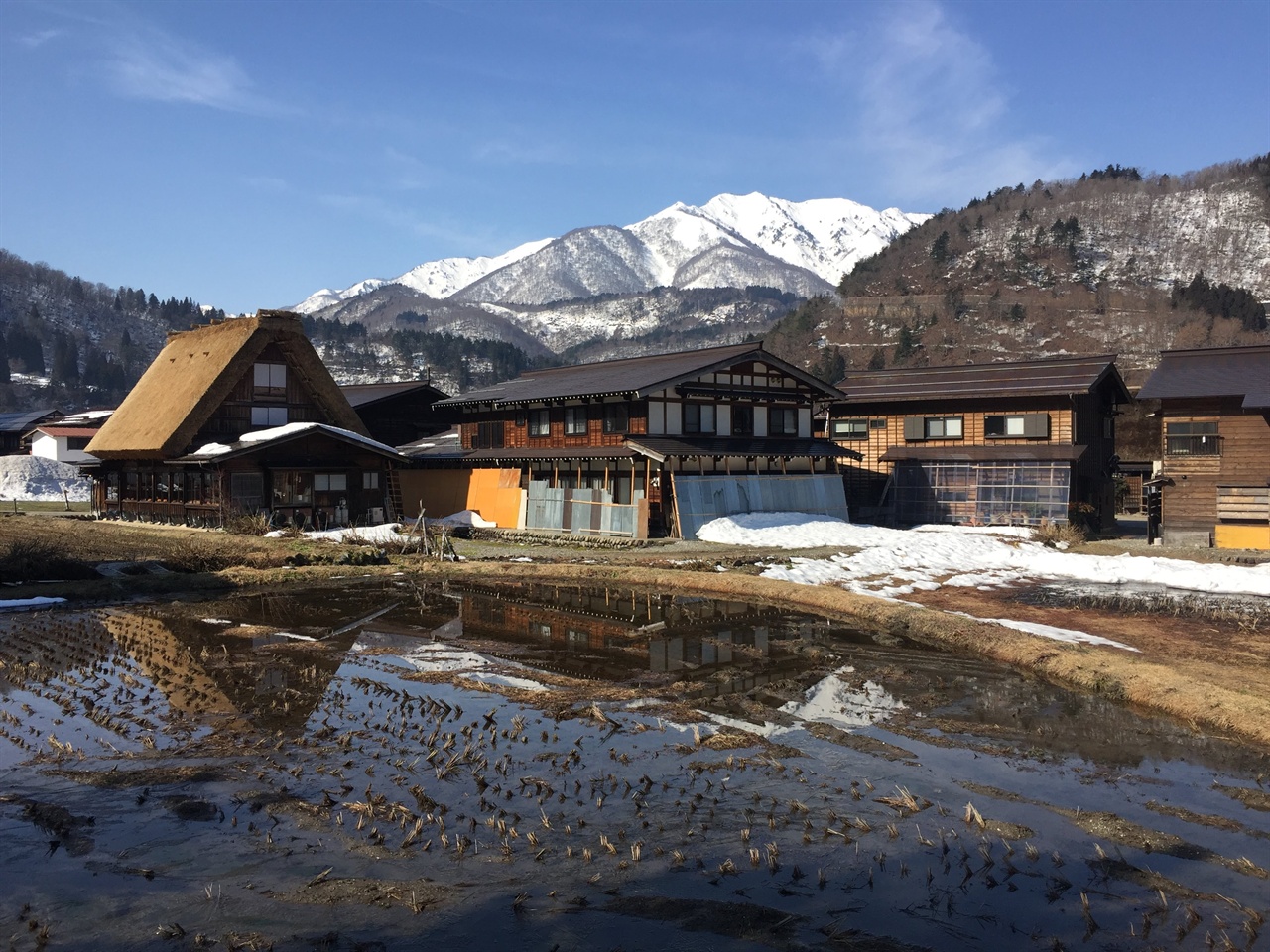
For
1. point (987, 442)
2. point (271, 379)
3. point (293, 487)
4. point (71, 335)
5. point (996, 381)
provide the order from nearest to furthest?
point (293, 487), point (987, 442), point (996, 381), point (271, 379), point (71, 335)

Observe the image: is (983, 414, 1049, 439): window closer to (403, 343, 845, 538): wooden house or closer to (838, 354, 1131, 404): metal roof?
(838, 354, 1131, 404): metal roof

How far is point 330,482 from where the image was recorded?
3338 centimetres

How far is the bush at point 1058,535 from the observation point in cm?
2772

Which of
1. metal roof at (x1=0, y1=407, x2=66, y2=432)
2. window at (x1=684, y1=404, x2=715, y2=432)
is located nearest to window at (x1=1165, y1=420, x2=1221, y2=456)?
window at (x1=684, y1=404, x2=715, y2=432)

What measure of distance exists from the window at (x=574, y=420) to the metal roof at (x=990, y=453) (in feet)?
40.1

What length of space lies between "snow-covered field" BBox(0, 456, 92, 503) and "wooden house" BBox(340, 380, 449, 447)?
19.7 m

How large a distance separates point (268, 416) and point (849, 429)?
23.2 meters

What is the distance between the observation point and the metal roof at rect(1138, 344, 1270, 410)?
26688 millimetres

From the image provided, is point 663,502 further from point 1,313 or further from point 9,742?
point 1,313

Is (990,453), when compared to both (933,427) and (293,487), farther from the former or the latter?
(293,487)

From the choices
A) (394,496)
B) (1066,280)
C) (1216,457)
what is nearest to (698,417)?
(394,496)

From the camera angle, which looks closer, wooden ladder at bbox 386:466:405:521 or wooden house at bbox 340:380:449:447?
wooden ladder at bbox 386:466:405:521

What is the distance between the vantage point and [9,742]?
977cm

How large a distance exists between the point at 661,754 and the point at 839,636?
671cm
